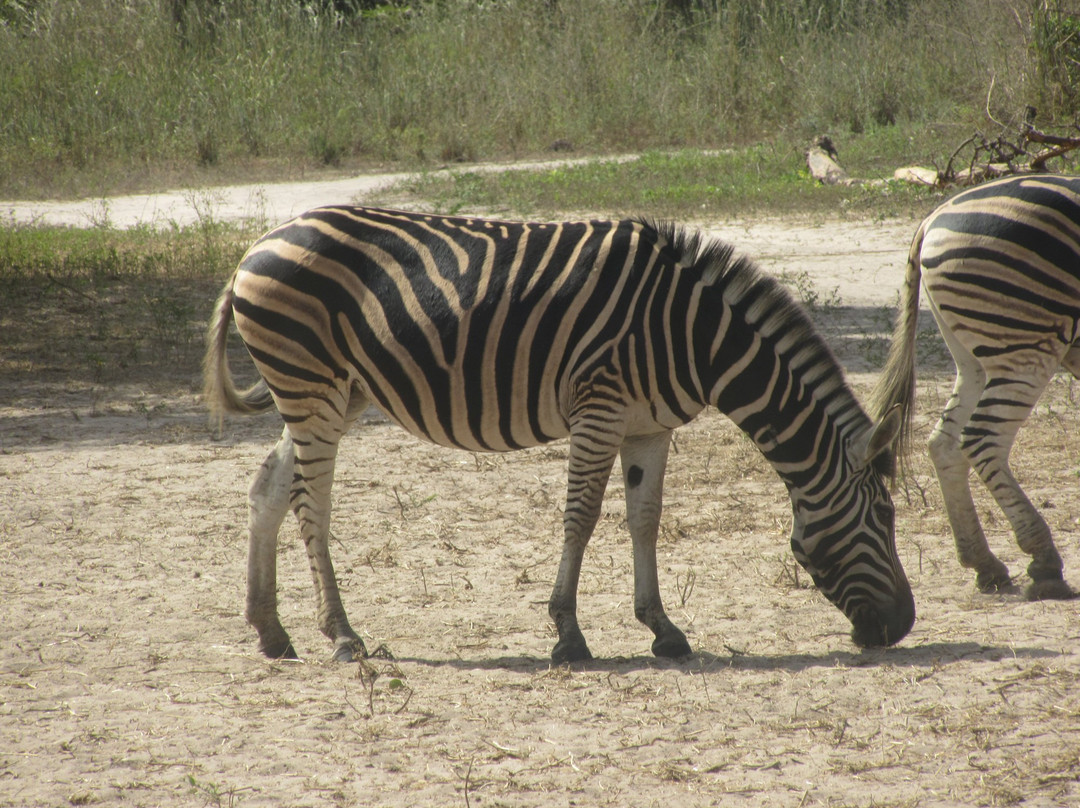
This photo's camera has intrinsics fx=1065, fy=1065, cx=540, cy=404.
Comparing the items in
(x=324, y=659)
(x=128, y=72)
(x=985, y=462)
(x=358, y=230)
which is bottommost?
(x=324, y=659)

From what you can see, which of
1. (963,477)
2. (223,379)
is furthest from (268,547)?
(963,477)

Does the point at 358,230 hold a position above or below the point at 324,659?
above

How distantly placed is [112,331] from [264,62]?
44.2 feet

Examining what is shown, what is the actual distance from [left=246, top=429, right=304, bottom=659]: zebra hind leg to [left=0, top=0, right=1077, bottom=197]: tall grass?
1457cm

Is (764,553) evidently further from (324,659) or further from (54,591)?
(54,591)

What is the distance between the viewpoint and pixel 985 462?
→ 4664mm

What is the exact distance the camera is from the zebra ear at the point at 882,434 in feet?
12.5

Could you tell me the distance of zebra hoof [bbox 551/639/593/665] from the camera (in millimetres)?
4082

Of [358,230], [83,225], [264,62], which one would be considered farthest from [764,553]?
[264,62]

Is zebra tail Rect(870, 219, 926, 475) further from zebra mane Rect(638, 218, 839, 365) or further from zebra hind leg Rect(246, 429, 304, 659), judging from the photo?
zebra hind leg Rect(246, 429, 304, 659)

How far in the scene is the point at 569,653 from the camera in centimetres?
409

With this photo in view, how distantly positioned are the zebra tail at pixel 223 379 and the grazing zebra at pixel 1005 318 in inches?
115

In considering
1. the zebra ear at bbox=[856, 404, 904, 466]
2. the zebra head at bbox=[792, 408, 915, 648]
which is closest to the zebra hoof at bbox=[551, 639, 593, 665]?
the zebra head at bbox=[792, 408, 915, 648]

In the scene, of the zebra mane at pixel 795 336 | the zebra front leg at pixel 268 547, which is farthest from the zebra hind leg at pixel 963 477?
the zebra front leg at pixel 268 547
